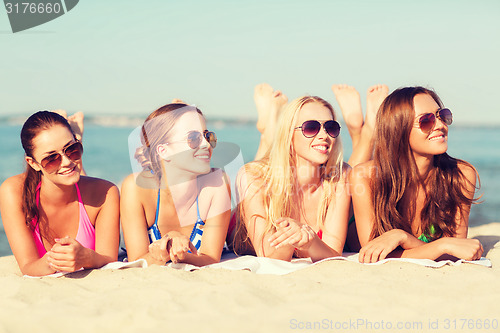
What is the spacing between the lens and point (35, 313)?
3166mm

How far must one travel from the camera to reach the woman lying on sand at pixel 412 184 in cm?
442

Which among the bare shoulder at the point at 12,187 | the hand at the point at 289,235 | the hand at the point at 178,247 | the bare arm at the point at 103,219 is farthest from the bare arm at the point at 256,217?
the bare shoulder at the point at 12,187

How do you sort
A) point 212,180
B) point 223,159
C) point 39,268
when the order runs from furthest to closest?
point 223,159 < point 212,180 < point 39,268

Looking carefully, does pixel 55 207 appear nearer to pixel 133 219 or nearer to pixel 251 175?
pixel 133 219

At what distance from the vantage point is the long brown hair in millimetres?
4160

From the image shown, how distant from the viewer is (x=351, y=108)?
689cm

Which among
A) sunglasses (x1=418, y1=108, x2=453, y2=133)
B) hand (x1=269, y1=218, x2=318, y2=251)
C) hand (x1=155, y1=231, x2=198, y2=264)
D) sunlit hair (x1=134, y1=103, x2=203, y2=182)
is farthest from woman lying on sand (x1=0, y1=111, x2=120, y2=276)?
sunglasses (x1=418, y1=108, x2=453, y2=133)

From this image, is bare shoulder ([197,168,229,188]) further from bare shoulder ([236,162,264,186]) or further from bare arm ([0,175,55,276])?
bare arm ([0,175,55,276])

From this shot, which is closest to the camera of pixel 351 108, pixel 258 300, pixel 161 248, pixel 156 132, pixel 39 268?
pixel 258 300

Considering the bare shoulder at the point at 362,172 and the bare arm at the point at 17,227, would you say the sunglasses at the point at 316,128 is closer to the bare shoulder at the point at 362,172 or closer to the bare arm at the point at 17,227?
the bare shoulder at the point at 362,172

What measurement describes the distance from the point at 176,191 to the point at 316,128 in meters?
1.40

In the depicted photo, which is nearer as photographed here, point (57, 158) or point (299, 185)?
point (57, 158)

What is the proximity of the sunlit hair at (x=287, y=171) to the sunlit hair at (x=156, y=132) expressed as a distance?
784 millimetres

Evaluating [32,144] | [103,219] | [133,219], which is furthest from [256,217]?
[32,144]
